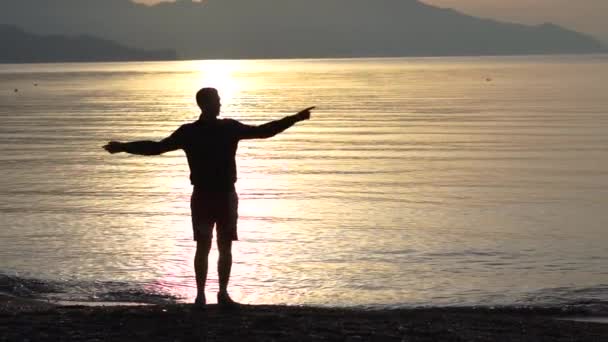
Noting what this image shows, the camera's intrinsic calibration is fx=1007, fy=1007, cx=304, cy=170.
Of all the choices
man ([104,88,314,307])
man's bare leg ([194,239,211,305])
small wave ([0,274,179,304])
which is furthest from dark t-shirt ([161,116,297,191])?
small wave ([0,274,179,304])

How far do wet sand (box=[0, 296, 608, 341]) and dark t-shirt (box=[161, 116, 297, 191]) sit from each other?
1.25 meters

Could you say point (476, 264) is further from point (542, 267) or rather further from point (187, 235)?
point (187, 235)

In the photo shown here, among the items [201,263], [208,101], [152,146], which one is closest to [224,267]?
[201,263]

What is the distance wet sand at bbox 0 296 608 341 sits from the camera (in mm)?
8359

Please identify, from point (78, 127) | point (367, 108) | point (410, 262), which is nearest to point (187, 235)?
point (410, 262)

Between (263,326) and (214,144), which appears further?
(214,144)

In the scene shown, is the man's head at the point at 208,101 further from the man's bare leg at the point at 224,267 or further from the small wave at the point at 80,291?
the small wave at the point at 80,291

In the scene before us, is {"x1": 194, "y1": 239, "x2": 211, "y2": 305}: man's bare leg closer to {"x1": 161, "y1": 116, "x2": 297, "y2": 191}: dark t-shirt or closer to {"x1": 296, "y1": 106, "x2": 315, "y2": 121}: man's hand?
{"x1": 161, "y1": 116, "x2": 297, "y2": 191}: dark t-shirt

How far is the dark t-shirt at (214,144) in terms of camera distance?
29.9ft

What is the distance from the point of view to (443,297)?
44.5ft

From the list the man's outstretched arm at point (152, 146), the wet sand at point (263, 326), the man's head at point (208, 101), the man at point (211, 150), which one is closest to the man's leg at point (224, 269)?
the wet sand at point (263, 326)

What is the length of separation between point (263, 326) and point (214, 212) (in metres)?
1.23

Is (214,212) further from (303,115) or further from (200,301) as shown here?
(303,115)

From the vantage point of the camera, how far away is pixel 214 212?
9297 mm
